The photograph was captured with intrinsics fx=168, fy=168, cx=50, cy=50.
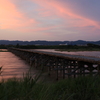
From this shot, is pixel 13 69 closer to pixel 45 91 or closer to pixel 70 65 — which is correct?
pixel 70 65

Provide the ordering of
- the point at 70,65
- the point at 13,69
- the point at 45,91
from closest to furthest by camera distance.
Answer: the point at 45,91, the point at 70,65, the point at 13,69

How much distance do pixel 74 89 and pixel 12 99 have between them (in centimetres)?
255

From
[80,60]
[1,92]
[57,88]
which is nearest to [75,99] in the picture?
[57,88]

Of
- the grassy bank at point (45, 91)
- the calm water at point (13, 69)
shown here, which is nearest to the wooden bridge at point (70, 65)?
the grassy bank at point (45, 91)

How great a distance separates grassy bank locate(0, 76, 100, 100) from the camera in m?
3.80

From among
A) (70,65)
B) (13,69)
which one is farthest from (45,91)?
(13,69)

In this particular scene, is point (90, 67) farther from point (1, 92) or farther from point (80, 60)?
point (1, 92)

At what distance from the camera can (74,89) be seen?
6.06 meters

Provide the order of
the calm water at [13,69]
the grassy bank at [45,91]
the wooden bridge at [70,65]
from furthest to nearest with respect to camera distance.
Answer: the calm water at [13,69]
the wooden bridge at [70,65]
the grassy bank at [45,91]

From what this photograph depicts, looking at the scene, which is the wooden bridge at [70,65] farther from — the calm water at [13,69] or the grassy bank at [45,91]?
the calm water at [13,69]

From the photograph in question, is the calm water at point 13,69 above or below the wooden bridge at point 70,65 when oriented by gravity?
below

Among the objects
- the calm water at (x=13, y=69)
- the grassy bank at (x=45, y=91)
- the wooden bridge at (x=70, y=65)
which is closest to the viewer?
the grassy bank at (x=45, y=91)

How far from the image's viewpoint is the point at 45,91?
147 inches

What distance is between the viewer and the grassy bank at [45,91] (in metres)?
3.80
